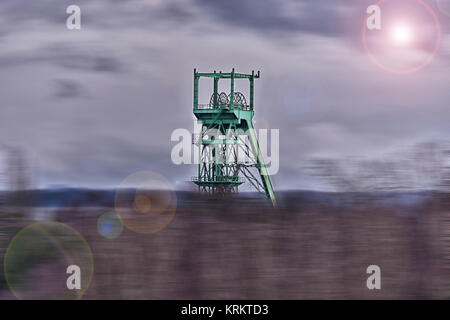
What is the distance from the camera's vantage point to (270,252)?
522cm

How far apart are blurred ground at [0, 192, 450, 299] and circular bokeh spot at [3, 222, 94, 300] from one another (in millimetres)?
53

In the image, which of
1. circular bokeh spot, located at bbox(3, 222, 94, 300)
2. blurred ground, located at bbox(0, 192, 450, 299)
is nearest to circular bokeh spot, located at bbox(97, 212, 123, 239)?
blurred ground, located at bbox(0, 192, 450, 299)

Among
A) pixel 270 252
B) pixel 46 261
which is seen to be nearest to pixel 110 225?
pixel 46 261

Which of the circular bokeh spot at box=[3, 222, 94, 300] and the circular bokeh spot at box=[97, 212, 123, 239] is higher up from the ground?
the circular bokeh spot at box=[97, 212, 123, 239]

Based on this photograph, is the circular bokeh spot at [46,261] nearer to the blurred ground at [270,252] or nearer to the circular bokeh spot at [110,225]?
the blurred ground at [270,252]

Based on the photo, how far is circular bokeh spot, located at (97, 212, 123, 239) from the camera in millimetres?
5332

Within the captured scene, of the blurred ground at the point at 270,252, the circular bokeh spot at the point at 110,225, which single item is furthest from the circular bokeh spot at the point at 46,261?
the circular bokeh spot at the point at 110,225

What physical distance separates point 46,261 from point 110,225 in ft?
2.24

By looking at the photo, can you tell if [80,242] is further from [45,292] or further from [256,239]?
[256,239]

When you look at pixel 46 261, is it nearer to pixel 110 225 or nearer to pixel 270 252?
pixel 110 225

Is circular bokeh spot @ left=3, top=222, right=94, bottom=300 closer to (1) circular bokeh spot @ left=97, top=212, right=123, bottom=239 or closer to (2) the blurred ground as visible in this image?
(2) the blurred ground

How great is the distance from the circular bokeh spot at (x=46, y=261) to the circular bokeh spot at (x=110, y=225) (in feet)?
0.67

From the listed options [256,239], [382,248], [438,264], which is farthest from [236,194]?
[438,264]

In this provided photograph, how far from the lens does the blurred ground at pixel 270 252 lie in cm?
509
